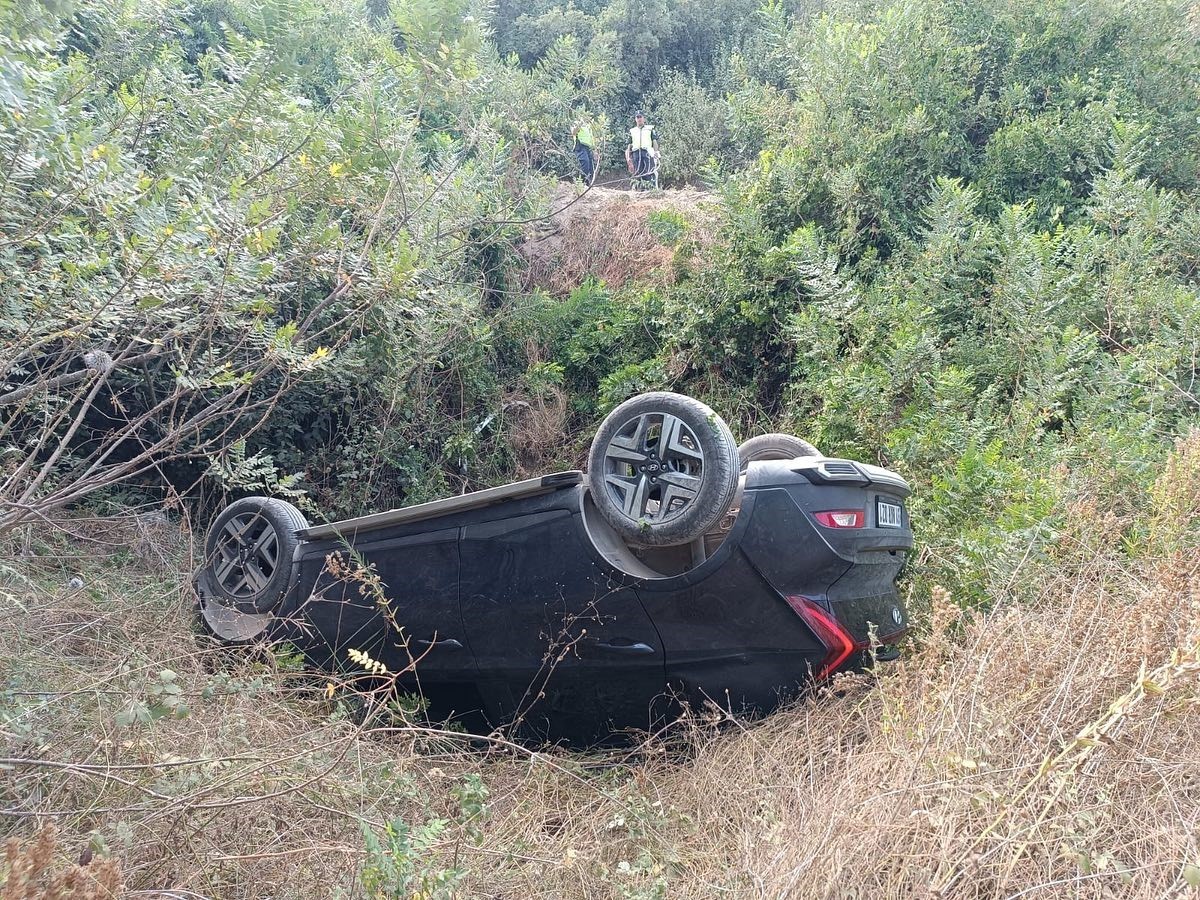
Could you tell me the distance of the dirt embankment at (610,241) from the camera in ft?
34.4

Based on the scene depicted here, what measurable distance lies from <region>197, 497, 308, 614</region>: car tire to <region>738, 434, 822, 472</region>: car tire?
2637mm

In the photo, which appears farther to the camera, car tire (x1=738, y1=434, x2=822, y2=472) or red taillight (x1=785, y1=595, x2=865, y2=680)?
car tire (x1=738, y1=434, x2=822, y2=472)

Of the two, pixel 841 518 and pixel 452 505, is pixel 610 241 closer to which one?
pixel 452 505

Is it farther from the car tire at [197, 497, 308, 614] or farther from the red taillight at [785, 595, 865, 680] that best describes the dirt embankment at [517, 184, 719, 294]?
the red taillight at [785, 595, 865, 680]

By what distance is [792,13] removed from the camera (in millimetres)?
17094

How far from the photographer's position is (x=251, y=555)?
204 inches

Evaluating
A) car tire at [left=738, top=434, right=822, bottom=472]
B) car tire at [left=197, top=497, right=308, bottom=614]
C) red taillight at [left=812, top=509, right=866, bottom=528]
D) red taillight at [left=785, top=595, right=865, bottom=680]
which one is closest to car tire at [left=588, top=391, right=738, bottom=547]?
red taillight at [left=812, top=509, right=866, bottom=528]

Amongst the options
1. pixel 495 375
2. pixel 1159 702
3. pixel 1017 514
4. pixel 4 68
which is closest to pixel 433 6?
pixel 495 375

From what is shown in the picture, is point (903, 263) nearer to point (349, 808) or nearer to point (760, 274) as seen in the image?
point (760, 274)

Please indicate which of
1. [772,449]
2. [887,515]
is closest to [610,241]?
[772,449]

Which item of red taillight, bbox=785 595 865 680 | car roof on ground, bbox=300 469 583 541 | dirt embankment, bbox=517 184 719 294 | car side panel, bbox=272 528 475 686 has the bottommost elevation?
car side panel, bbox=272 528 475 686

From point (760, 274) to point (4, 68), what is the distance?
22.1 ft

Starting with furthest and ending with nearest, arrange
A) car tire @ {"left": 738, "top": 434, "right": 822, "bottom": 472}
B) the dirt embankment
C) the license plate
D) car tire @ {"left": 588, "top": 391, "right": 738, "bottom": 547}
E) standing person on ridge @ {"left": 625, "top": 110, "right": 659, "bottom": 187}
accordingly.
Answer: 1. standing person on ridge @ {"left": 625, "top": 110, "right": 659, "bottom": 187}
2. the dirt embankment
3. car tire @ {"left": 738, "top": 434, "right": 822, "bottom": 472}
4. the license plate
5. car tire @ {"left": 588, "top": 391, "right": 738, "bottom": 547}

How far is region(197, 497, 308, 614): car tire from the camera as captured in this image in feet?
16.4
